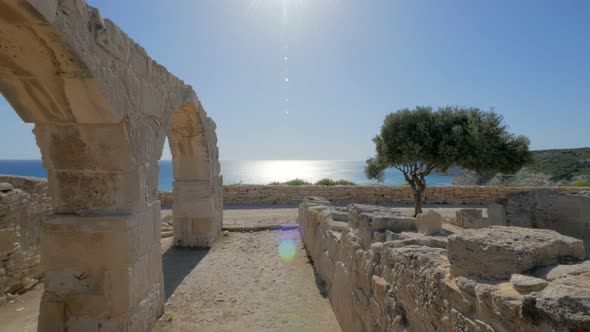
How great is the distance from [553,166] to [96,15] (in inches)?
1115

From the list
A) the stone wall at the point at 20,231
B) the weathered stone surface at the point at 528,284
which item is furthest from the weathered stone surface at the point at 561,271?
the stone wall at the point at 20,231

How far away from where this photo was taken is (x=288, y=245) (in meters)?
7.52

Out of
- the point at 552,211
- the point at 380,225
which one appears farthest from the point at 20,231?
the point at 552,211

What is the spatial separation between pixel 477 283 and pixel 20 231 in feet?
20.6

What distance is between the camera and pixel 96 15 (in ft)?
9.85

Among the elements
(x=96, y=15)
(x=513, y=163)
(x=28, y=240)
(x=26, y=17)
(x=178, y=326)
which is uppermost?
(x=96, y=15)

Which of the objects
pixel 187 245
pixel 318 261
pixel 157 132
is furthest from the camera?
pixel 187 245

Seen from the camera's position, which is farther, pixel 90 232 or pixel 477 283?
pixel 90 232

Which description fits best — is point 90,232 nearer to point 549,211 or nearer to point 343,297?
point 343,297

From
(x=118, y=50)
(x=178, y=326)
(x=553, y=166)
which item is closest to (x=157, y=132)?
(x=118, y=50)

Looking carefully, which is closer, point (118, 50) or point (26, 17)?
point (26, 17)

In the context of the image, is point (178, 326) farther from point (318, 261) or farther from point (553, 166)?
point (553, 166)

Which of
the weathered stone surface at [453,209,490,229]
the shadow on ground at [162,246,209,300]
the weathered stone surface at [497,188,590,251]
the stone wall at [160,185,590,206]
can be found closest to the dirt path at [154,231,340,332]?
the shadow on ground at [162,246,209,300]

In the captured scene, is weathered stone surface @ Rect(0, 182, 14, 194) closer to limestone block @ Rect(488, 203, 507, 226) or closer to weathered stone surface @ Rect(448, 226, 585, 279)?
weathered stone surface @ Rect(448, 226, 585, 279)
